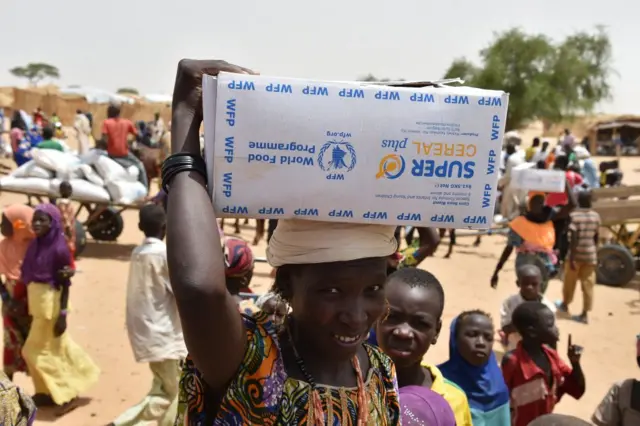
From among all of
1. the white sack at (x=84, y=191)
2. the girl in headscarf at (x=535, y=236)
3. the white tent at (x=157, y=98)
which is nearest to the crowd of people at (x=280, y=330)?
the girl in headscarf at (x=535, y=236)

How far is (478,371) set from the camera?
3.12 m

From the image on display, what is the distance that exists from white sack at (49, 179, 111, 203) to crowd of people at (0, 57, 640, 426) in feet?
16.5

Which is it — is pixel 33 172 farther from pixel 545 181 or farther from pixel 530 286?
pixel 530 286

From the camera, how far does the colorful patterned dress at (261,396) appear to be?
1.32 meters

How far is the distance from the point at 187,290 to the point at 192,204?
16 cm

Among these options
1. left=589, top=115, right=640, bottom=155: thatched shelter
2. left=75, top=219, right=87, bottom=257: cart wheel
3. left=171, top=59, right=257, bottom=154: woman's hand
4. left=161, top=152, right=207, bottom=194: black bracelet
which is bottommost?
left=75, top=219, right=87, bottom=257: cart wheel

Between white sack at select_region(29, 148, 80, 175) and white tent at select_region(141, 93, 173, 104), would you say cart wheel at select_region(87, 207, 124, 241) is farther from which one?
white tent at select_region(141, 93, 173, 104)

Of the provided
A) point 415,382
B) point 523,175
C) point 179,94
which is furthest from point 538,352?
point 523,175

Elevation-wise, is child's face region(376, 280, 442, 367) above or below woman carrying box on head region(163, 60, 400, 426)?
below

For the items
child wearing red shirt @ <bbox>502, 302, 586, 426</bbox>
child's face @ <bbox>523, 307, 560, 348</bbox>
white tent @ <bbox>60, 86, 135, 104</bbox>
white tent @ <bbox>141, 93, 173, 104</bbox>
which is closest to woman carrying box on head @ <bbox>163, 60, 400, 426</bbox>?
child wearing red shirt @ <bbox>502, 302, 586, 426</bbox>

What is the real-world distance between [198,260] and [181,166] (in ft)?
0.65

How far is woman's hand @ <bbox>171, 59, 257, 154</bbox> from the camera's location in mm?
1297

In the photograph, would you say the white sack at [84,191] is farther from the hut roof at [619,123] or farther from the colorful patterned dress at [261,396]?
the hut roof at [619,123]

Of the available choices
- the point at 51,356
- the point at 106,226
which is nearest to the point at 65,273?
the point at 51,356
